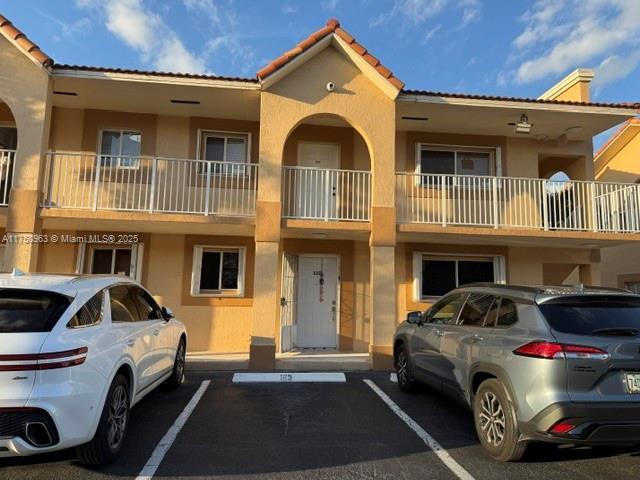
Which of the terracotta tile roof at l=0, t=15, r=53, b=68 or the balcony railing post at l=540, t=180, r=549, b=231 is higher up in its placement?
the terracotta tile roof at l=0, t=15, r=53, b=68

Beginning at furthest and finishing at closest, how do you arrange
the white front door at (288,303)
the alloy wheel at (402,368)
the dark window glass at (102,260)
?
the dark window glass at (102,260) → the white front door at (288,303) → the alloy wheel at (402,368)

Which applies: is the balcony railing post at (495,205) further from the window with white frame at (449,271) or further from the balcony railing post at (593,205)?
the balcony railing post at (593,205)

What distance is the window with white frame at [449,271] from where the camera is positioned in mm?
11070

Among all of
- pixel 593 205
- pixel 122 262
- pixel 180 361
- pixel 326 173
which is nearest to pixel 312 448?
pixel 180 361

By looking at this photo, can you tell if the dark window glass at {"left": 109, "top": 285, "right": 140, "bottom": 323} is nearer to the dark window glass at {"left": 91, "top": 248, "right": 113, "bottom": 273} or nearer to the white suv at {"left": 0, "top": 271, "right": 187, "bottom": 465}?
the white suv at {"left": 0, "top": 271, "right": 187, "bottom": 465}

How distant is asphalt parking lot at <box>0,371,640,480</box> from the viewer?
3910mm

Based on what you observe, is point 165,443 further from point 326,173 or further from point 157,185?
point 157,185

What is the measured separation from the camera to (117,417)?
13.6 feet

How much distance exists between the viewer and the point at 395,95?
30.8 feet

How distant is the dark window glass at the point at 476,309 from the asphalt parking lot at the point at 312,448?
4.02ft

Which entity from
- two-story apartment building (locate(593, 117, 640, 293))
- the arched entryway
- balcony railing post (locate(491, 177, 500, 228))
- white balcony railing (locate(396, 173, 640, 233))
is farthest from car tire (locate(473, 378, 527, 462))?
two-story apartment building (locate(593, 117, 640, 293))

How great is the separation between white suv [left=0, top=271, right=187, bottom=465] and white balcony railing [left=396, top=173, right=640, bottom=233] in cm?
710

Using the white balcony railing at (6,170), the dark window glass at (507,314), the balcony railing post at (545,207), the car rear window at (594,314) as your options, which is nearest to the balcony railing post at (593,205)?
the balcony railing post at (545,207)

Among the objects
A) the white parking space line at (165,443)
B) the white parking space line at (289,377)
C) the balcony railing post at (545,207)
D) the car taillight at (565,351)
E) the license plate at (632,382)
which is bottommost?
the white parking space line at (165,443)
